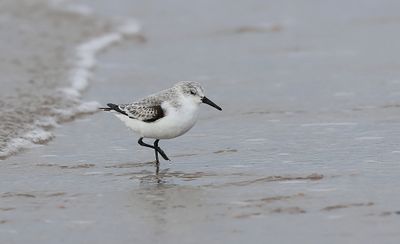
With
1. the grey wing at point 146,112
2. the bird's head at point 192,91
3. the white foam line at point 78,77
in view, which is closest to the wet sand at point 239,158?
the white foam line at point 78,77

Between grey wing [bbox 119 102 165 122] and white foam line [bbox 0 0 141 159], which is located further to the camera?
white foam line [bbox 0 0 141 159]

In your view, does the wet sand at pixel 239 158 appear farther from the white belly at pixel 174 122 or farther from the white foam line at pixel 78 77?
the white belly at pixel 174 122

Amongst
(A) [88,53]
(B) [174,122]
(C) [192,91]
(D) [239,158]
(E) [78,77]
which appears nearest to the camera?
(B) [174,122]

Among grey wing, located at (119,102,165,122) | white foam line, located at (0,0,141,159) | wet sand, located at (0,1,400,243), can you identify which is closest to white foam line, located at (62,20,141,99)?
white foam line, located at (0,0,141,159)

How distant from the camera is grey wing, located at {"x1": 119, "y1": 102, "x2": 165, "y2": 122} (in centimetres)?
780

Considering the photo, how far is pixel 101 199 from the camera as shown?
6.80m

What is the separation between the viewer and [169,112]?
7715 millimetres

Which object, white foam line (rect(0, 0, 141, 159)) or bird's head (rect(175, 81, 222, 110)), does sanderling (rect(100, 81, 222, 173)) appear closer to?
bird's head (rect(175, 81, 222, 110))

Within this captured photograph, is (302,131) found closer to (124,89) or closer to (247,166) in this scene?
(247,166)

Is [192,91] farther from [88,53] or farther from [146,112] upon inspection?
[88,53]

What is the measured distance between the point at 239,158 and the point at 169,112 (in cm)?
86

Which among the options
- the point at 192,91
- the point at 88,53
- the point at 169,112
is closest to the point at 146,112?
the point at 169,112

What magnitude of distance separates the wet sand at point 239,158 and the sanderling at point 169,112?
36cm

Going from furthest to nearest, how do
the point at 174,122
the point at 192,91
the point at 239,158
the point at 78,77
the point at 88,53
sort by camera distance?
the point at 88,53 < the point at 78,77 < the point at 239,158 < the point at 192,91 < the point at 174,122
